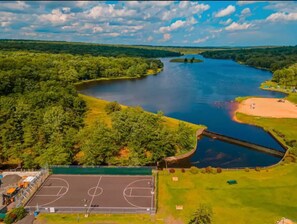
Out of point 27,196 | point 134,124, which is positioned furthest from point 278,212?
point 27,196

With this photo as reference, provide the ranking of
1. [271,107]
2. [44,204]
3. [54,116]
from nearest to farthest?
[44,204] < [54,116] < [271,107]

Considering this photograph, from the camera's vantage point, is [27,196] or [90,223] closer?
[90,223]

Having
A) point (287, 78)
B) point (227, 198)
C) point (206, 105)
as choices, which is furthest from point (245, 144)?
point (287, 78)

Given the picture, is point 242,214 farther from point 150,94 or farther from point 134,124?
point 150,94

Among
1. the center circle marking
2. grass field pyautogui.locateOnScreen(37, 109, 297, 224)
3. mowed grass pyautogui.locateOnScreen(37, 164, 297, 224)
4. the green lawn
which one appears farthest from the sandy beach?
the center circle marking

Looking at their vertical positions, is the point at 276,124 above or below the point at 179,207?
below

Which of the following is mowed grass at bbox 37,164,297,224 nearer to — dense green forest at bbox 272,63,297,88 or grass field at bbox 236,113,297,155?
grass field at bbox 236,113,297,155

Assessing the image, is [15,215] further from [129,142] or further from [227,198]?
[227,198]
